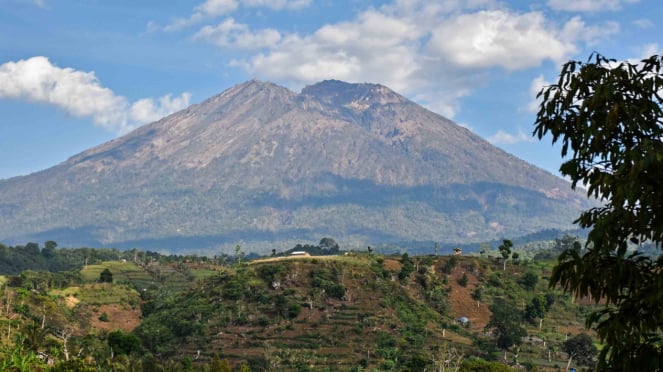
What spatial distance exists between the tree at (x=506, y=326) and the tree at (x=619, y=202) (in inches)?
3333

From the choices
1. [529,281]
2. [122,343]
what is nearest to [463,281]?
[529,281]

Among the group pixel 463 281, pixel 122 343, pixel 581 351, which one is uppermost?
pixel 463 281

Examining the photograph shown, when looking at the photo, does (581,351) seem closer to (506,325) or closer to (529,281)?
(506,325)

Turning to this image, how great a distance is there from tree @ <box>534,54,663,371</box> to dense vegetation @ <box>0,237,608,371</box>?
58.4 metres

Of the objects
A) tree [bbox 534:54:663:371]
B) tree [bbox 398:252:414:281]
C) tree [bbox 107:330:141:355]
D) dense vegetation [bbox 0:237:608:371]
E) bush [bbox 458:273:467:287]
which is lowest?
tree [bbox 107:330:141:355]

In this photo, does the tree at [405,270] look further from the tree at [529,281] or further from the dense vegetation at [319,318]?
the tree at [529,281]

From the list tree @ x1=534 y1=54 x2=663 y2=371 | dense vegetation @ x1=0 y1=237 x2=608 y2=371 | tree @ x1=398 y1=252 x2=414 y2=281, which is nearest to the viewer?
tree @ x1=534 y1=54 x2=663 y2=371

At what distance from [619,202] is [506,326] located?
293ft

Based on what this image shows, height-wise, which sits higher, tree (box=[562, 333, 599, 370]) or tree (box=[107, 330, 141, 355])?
tree (box=[562, 333, 599, 370])

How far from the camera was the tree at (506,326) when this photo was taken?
91.8 metres

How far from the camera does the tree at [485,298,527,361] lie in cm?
9181

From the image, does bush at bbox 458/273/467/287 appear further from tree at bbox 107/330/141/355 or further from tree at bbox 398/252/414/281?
tree at bbox 107/330/141/355

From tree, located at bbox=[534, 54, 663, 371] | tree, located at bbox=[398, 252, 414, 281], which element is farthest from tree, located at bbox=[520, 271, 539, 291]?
tree, located at bbox=[534, 54, 663, 371]

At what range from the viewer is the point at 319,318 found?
98562 mm
